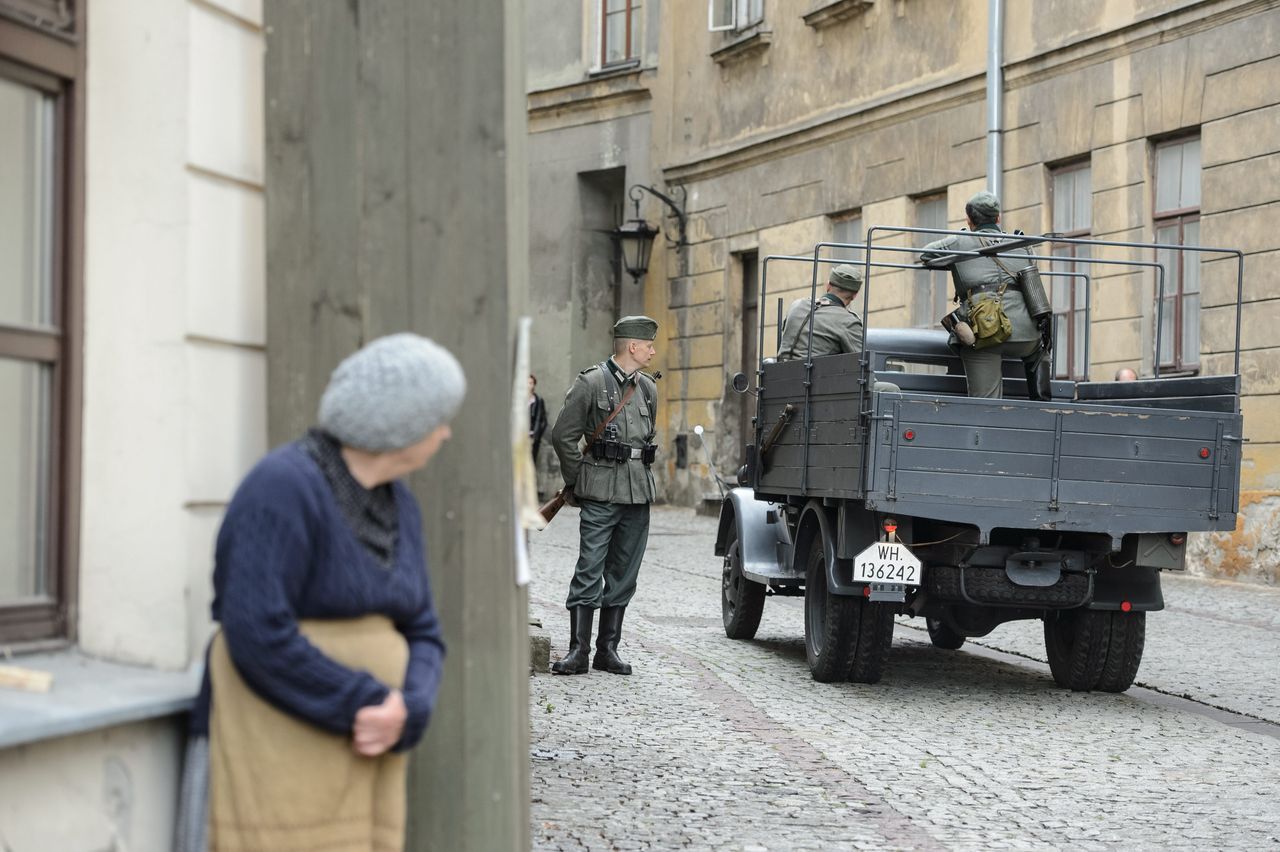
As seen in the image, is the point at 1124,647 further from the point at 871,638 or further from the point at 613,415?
the point at 613,415

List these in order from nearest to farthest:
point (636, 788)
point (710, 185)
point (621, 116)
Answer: point (636, 788)
point (710, 185)
point (621, 116)

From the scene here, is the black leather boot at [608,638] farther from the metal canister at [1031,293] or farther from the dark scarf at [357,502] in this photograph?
the dark scarf at [357,502]

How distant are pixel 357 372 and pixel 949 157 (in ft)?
59.6

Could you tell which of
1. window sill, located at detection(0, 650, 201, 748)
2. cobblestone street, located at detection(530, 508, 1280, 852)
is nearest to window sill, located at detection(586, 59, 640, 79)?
cobblestone street, located at detection(530, 508, 1280, 852)

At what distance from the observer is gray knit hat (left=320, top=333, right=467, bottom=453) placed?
127 inches

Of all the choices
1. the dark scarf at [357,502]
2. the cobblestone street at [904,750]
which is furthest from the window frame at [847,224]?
the dark scarf at [357,502]

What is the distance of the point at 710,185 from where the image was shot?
86.2ft

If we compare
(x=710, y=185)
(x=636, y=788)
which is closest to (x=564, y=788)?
(x=636, y=788)

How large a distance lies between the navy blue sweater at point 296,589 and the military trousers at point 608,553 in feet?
21.2

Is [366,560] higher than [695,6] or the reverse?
the reverse

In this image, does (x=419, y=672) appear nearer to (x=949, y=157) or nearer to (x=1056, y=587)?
(x=1056, y=587)

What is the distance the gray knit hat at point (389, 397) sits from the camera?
323 cm

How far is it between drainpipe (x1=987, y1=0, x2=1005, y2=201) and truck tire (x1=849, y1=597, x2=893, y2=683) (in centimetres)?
1086

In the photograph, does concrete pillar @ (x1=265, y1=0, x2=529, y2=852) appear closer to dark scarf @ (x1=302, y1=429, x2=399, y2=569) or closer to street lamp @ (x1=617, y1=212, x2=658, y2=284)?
dark scarf @ (x1=302, y1=429, x2=399, y2=569)
